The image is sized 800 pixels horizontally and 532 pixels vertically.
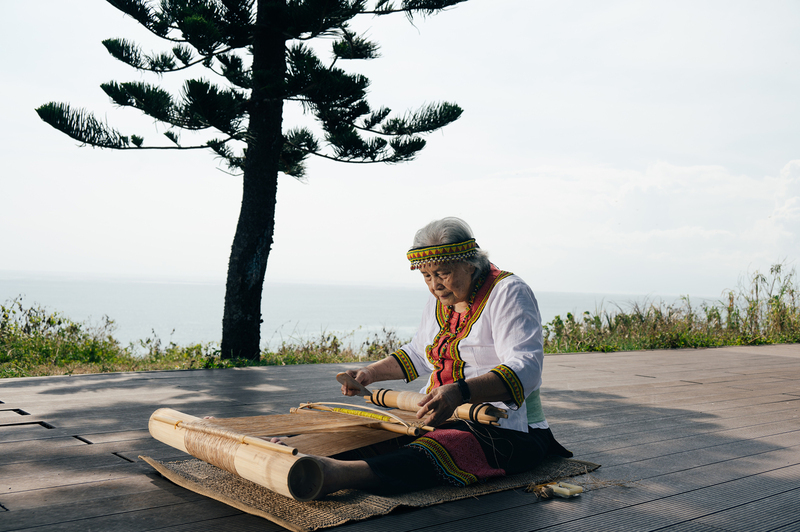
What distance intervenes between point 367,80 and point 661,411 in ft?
12.9

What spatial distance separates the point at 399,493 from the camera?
1727 mm

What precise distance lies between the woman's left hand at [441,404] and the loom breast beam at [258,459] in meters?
0.32

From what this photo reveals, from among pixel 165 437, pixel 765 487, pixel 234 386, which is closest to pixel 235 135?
pixel 234 386

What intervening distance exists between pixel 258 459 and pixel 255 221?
4060 mm

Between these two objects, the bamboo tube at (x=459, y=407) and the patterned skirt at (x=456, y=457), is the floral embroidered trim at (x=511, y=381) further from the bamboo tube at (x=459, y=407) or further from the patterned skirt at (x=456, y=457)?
the patterned skirt at (x=456, y=457)

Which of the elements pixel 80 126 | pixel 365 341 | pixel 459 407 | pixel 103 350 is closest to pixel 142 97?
pixel 80 126

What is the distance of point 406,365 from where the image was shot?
225cm

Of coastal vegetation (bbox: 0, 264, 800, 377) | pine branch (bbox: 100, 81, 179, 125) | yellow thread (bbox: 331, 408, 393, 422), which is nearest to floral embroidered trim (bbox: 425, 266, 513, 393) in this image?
yellow thread (bbox: 331, 408, 393, 422)

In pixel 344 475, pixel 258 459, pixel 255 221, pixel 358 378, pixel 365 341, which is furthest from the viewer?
pixel 365 341

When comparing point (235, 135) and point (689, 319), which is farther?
point (689, 319)

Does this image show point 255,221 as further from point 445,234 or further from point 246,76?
point 445,234

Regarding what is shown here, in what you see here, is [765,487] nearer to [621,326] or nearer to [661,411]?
[661,411]

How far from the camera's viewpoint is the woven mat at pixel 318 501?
5.02 feet

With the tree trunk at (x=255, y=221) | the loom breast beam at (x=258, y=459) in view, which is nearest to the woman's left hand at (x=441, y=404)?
the loom breast beam at (x=258, y=459)
